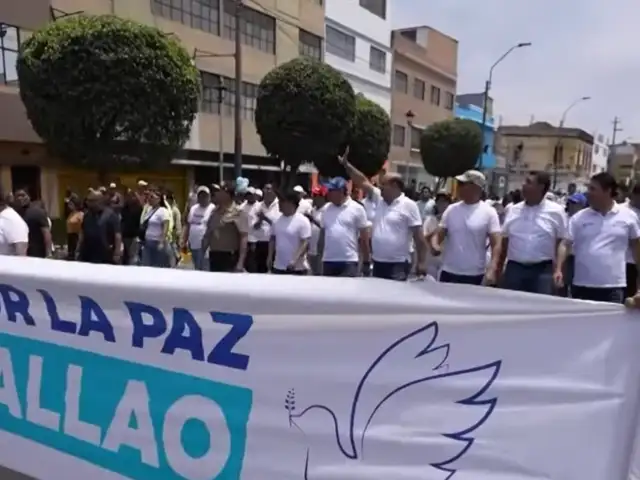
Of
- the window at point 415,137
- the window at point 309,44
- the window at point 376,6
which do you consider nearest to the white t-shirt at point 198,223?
the window at point 309,44

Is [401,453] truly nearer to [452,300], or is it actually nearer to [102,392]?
[452,300]

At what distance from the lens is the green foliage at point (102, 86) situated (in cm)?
1777

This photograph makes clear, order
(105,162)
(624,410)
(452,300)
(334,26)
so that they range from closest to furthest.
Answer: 1. (624,410)
2. (452,300)
3. (105,162)
4. (334,26)

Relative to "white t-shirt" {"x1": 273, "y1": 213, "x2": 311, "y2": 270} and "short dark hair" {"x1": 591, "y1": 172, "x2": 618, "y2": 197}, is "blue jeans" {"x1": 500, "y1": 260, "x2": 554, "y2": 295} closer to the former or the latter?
"short dark hair" {"x1": 591, "y1": 172, "x2": 618, "y2": 197}

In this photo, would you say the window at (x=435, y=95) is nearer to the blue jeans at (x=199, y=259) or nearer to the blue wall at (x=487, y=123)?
the blue wall at (x=487, y=123)

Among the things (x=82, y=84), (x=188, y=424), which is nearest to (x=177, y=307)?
(x=188, y=424)

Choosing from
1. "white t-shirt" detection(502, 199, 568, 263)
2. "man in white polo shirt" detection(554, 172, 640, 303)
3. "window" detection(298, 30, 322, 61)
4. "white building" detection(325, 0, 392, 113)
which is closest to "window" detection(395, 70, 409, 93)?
"white building" detection(325, 0, 392, 113)

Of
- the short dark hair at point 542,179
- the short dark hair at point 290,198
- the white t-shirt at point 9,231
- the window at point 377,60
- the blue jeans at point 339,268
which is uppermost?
the window at point 377,60

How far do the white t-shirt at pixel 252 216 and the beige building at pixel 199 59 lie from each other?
48.9 ft

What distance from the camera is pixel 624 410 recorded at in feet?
8.23

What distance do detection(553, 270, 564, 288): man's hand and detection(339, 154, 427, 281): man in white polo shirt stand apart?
1323 millimetres

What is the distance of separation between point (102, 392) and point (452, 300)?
1.70 meters

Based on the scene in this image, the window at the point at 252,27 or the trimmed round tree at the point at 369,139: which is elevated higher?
the window at the point at 252,27

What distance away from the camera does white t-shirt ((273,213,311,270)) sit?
7590mm
